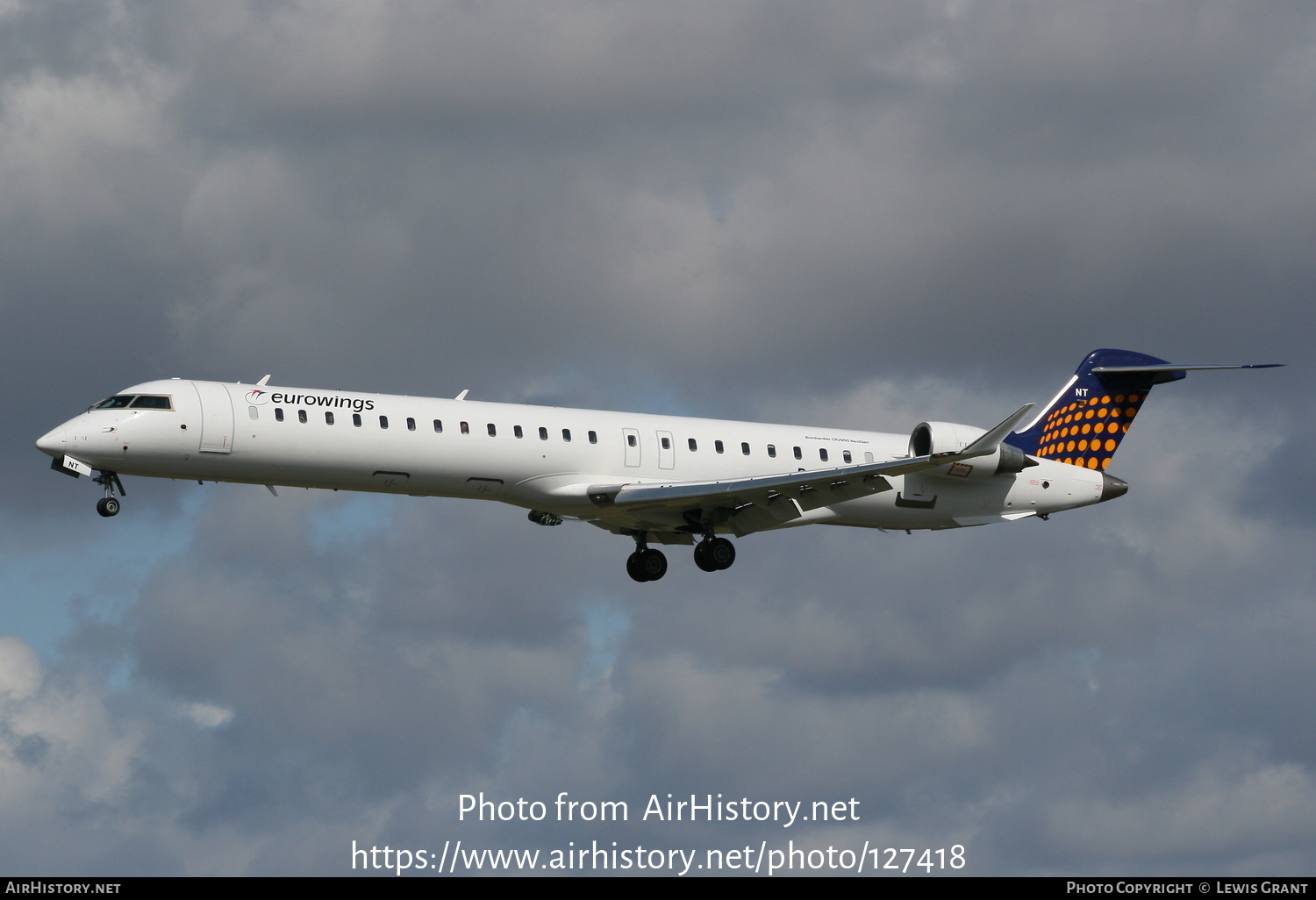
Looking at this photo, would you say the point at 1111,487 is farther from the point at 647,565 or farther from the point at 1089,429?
the point at 647,565

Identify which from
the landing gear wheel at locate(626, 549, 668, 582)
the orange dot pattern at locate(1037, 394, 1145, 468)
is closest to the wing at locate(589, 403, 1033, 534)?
the landing gear wheel at locate(626, 549, 668, 582)

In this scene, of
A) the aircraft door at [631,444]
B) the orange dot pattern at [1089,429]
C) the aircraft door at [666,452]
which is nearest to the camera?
the aircraft door at [631,444]

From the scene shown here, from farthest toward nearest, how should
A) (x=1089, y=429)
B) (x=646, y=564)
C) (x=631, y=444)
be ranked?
1. (x=1089, y=429)
2. (x=646, y=564)
3. (x=631, y=444)

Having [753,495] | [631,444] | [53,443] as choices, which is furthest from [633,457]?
[53,443]

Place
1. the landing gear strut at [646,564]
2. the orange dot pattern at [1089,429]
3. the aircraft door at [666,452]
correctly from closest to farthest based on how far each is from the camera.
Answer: the aircraft door at [666,452]
the landing gear strut at [646,564]
the orange dot pattern at [1089,429]

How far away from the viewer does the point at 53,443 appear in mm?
34781

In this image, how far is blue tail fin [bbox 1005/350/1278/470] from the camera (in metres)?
44.3

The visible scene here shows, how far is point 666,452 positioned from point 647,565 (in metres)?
3.44

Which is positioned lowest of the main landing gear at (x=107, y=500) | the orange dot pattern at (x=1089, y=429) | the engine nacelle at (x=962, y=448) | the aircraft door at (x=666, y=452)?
the main landing gear at (x=107, y=500)

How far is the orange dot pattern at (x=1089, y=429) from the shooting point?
44281 mm

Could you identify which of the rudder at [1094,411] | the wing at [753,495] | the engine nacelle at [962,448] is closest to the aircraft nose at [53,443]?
the wing at [753,495]

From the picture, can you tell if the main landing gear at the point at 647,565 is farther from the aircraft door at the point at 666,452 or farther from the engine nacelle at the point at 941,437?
the engine nacelle at the point at 941,437

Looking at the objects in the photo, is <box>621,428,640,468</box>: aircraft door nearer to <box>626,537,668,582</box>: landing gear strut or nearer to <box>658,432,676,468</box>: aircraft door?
<box>658,432,676,468</box>: aircraft door

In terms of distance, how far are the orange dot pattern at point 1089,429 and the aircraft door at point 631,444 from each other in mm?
11023
